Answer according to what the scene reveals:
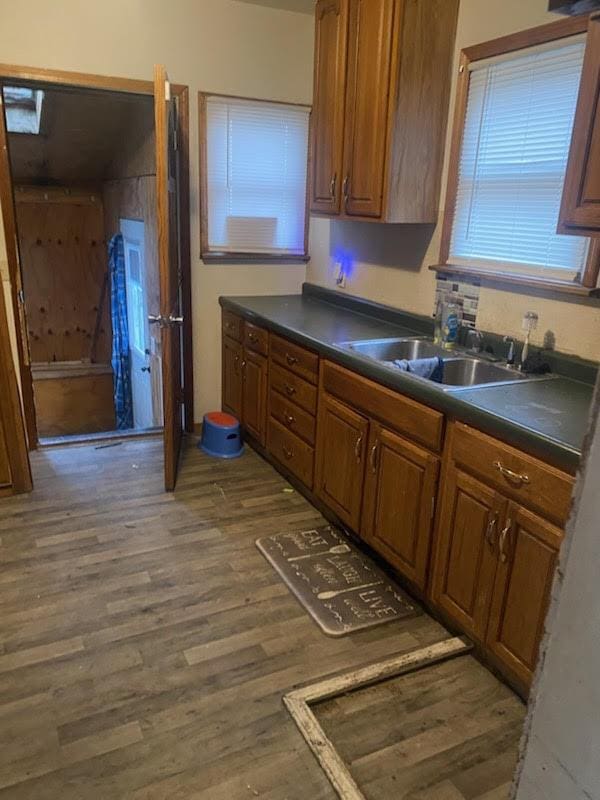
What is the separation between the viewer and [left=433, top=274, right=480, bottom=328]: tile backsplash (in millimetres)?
2650

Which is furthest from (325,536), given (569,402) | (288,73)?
(288,73)

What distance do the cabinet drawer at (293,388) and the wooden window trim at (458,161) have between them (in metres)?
0.84

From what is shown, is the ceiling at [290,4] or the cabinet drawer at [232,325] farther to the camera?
the cabinet drawer at [232,325]

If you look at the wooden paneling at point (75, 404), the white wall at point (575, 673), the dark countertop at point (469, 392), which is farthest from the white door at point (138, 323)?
the white wall at point (575, 673)

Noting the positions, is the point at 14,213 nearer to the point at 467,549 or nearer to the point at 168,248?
the point at 168,248

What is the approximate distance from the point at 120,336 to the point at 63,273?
2.62ft

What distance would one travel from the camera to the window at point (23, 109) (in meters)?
4.00

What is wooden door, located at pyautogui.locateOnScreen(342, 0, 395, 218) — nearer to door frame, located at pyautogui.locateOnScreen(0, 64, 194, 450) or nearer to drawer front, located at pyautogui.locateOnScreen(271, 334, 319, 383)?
drawer front, located at pyautogui.locateOnScreen(271, 334, 319, 383)

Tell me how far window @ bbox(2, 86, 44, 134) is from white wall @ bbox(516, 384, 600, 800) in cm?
439

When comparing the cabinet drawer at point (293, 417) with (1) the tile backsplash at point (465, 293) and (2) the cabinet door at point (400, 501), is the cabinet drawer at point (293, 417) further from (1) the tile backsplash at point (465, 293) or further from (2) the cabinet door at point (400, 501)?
(1) the tile backsplash at point (465, 293)

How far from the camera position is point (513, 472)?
1725mm

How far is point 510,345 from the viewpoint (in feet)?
7.98

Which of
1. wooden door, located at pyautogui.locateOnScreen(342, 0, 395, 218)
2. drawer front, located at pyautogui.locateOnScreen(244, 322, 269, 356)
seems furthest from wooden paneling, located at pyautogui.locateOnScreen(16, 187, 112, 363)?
wooden door, located at pyautogui.locateOnScreen(342, 0, 395, 218)

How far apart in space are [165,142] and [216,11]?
1161 mm
